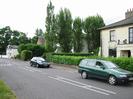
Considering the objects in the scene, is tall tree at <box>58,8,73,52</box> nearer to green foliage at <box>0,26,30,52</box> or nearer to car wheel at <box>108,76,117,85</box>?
car wheel at <box>108,76,117,85</box>

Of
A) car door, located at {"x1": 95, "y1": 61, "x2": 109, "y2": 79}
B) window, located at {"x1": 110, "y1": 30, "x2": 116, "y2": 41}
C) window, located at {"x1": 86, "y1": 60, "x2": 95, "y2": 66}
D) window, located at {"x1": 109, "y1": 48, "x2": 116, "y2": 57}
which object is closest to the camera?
car door, located at {"x1": 95, "y1": 61, "x2": 109, "y2": 79}

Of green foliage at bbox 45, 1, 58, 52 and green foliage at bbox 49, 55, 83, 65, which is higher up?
green foliage at bbox 45, 1, 58, 52

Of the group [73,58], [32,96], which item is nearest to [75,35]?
[73,58]

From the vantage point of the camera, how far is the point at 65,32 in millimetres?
51031

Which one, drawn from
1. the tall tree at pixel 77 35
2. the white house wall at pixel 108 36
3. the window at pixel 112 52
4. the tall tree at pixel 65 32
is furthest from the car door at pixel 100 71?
the tall tree at pixel 77 35

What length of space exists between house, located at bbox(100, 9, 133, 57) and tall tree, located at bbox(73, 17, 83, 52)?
47.2 feet

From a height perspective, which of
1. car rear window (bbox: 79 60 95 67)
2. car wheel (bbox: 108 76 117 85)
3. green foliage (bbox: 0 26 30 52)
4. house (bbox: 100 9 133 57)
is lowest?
car wheel (bbox: 108 76 117 85)

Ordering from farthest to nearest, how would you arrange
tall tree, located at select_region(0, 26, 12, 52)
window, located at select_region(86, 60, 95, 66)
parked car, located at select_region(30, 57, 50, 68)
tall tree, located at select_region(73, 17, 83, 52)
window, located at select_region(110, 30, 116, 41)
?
tall tree, located at select_region(0, 26, 12, 52) < tall tree, located at select_region(73, 17, 83, 52) < window, located at select_region(110, 30, 116, 41) < parked car, located at select_region(30, 57, 50, 68) < window, located at select_region(86, 60, 95, 66)

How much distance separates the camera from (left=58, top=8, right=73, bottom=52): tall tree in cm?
5106

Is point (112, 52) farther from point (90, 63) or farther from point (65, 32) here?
point (90, 63)

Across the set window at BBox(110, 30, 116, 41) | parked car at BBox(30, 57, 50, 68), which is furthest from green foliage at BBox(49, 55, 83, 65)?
window at BBox(110, 30, 116, 41)

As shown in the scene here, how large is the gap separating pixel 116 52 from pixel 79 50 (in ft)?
59.6

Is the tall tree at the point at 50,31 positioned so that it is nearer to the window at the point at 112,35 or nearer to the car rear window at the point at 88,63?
the window at the point at 112,35

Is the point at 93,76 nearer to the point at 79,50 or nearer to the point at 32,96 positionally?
the point at 32,96
